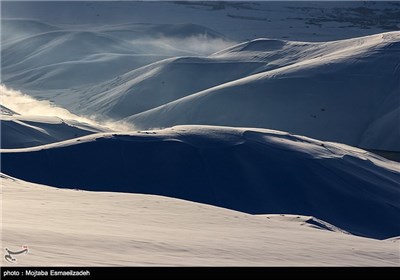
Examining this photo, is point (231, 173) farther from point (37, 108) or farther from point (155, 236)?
point (37, 108)

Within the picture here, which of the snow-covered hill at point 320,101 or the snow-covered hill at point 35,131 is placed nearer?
the snow-covered hill at point 35,131

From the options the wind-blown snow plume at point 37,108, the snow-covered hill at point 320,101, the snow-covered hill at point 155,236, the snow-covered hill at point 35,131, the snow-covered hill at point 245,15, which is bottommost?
the snow-covered hill at point 155,236

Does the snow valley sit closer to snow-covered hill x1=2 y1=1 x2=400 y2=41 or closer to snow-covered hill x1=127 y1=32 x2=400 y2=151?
snow-covered hill x1=127 y1=32 x2=400 y2=151

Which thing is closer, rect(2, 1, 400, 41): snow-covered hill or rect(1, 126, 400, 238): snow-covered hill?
rect(1, 126, 400, 238): snow-covered hill

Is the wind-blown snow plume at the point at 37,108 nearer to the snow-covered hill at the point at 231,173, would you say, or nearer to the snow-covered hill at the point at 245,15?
the snow-covered hill at the point at 231,173

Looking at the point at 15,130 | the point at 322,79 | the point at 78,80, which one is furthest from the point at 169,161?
the point at 78,80

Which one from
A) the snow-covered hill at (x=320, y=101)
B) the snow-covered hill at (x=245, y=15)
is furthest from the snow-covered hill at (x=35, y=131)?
the snow-covered hill at (x=245, y=15)

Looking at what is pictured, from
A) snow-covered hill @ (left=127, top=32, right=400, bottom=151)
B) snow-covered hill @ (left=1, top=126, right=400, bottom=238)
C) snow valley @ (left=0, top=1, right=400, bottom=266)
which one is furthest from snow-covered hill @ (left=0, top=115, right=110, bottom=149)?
snow-covered hill @ (left=127, top=32, right=400, bottom=151)
